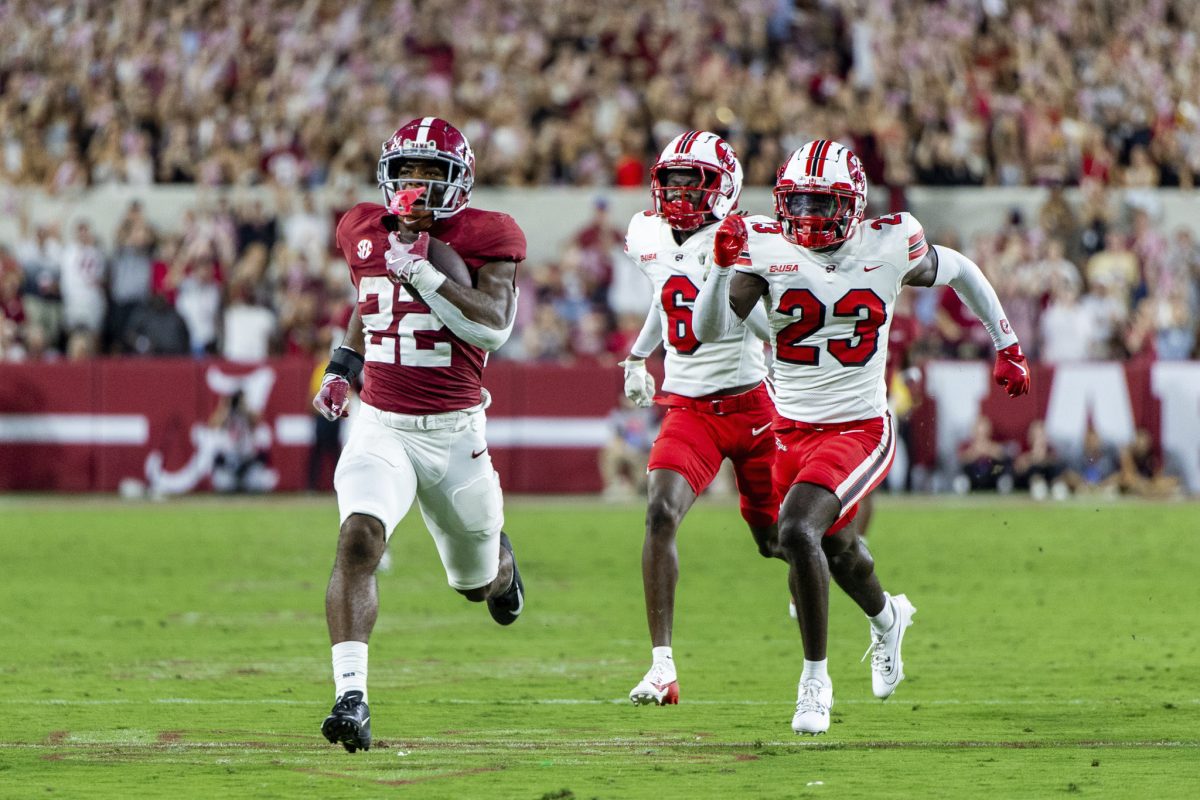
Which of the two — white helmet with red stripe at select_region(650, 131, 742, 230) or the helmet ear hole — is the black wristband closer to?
the helmet ear hole

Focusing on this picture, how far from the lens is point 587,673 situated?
331 inches

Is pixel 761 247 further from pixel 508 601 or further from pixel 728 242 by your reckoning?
pixel 508 601

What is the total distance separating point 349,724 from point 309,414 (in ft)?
41.1

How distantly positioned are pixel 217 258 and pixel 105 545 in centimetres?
492

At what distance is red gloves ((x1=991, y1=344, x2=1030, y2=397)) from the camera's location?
738 centimetres

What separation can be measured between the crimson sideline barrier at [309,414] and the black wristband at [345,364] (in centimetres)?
1098

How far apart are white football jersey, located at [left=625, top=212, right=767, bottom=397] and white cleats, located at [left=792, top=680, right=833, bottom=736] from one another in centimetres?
173

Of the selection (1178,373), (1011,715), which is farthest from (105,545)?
(1178,373)

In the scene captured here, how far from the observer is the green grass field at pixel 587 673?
5918 millimetres

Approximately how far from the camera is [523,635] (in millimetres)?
9836

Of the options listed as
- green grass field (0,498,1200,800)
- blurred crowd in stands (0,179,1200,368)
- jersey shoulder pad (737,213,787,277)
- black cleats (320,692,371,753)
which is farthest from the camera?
blurred crowd in stands (0,179,1200,368)

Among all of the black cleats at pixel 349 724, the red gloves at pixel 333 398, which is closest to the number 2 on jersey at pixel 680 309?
the red gloves at pixel 333 398

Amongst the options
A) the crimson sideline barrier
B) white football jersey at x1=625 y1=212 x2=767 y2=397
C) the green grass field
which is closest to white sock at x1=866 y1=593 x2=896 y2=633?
the green grass field

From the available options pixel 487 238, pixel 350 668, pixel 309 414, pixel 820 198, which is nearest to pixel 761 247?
pixel 820 198
